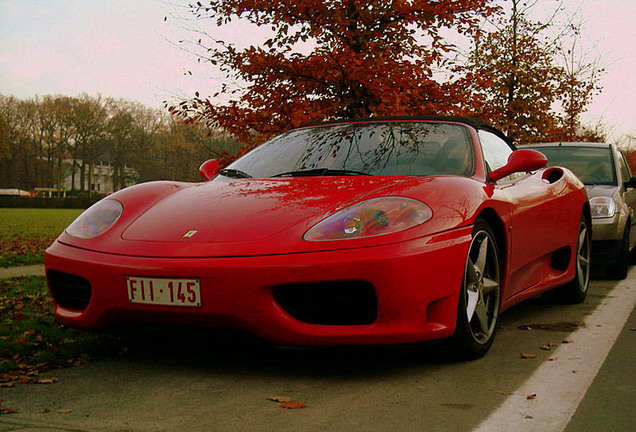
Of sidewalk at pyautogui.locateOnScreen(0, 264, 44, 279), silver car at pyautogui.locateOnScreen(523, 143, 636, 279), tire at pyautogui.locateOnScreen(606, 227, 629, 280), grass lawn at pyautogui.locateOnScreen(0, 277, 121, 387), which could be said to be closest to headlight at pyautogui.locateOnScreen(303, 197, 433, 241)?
grass lawn at pyautogui.locateOnScreen(0, 277, 121, 387)

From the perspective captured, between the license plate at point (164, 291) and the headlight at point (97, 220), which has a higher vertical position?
the headlight at point (97, 220)

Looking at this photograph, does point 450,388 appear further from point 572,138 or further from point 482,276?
point 572,138

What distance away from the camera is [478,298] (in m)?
3.93

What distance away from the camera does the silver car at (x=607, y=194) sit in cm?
771

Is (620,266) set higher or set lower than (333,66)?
lower

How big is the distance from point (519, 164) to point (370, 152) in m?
0.87

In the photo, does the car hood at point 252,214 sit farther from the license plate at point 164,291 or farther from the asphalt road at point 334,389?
the asphalt road at point 334,389

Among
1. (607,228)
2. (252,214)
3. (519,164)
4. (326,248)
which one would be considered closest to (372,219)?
(326,248)

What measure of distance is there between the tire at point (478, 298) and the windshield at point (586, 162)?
4.79m

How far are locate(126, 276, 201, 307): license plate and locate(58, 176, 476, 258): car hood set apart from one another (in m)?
0.14

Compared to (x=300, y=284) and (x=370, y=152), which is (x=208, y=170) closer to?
(x=370, y=152)

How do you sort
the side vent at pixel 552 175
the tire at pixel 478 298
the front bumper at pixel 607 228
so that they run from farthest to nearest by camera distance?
the front bumper at pixel 607 228, the side vent at pixel 552 175, the tire at pixel 478 298

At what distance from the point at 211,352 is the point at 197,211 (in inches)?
29.8

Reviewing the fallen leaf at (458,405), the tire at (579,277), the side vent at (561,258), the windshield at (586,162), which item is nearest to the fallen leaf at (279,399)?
the fallen leaf at (458,405)
